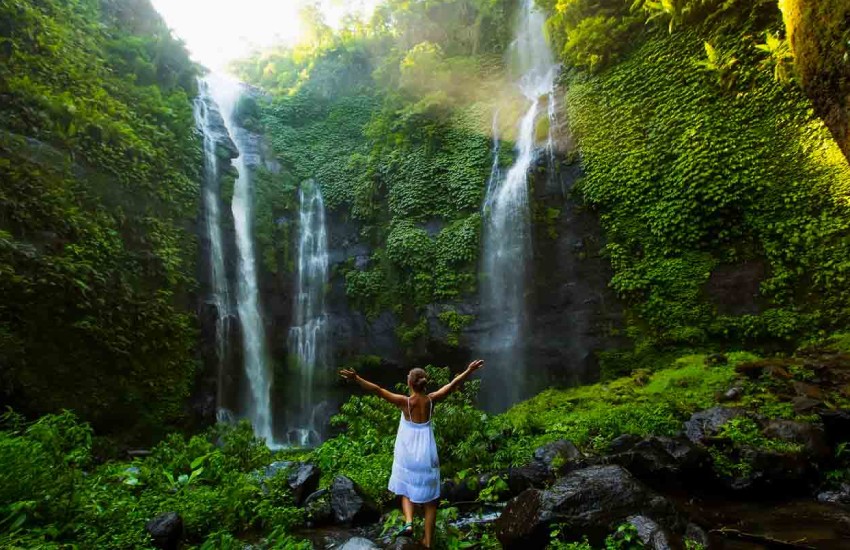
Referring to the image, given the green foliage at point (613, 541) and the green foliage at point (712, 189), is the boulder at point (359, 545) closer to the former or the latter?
the green foliage at point (613, 541)

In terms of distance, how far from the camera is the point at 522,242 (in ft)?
44.4

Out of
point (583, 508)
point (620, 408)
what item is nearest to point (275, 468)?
point (583, 508)

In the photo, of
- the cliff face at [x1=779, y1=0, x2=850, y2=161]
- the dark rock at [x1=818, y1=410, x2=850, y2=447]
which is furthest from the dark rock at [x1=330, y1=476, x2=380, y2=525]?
the cliff face at [x1=779, y1=0, x2=850, y2=161]

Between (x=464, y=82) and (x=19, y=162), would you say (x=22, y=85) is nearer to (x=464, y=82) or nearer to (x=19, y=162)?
(x=19, y=162)

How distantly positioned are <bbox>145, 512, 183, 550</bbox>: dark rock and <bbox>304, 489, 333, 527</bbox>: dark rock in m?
1.38

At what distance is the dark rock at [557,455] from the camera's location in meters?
6.15

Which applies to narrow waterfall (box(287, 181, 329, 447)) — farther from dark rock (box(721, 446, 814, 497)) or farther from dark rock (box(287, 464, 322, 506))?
dark rock (box(721, 446, 814, 497))

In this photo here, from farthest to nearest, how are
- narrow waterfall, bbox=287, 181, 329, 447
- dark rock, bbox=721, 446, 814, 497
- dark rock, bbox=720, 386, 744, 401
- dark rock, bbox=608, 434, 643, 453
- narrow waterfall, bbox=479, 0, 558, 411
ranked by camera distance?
narrow waterfall, bbox=287, 181, 329, 447 < narrow waterfall, bbox=479, 0, 558, 411 < dark rock, bbox=720, 386, 744, 401 < dark rock, bbox=608, 434, 643, 453 < dark rock, bbox=721, 446, 814, 497

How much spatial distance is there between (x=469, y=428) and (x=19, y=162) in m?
9.86

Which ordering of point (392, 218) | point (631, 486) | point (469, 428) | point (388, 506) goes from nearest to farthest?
point (631, 486) → point (388, 506) → point (469, 428) → point (392, 218)

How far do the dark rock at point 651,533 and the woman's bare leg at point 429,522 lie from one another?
5.36 feet

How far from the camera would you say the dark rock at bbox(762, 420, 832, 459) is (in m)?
5.83

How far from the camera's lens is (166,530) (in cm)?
423

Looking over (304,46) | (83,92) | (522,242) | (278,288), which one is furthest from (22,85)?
(304,46)
